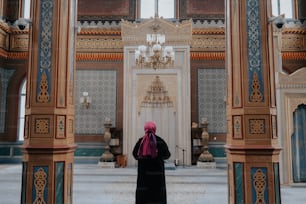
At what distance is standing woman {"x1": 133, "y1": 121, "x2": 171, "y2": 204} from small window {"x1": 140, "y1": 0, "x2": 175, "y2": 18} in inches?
300

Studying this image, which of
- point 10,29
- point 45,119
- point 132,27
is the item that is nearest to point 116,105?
point 132,27

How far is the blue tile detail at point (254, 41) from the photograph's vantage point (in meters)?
3.75

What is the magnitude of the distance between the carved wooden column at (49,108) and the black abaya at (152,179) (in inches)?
35.8

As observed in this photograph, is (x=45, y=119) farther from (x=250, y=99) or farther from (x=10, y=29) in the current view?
(x=10, y=29)

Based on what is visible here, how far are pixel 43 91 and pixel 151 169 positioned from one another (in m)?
1.62

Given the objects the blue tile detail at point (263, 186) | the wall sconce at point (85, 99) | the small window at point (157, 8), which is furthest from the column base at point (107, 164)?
the blue tile detail at point (263, 186)

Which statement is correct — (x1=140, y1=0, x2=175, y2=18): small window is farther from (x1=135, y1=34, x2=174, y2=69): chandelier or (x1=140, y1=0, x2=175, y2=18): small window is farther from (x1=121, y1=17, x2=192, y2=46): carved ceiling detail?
(x1=135, y1=34, x2=174, y2=69): chandelier

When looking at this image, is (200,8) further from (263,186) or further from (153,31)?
(263,186)

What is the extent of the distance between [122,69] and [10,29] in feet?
13.1

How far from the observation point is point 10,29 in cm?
1038

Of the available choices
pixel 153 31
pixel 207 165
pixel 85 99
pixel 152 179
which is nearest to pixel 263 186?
pixel 152 179

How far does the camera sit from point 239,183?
12.1 ft

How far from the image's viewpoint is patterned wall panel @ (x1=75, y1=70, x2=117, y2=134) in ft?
33.0

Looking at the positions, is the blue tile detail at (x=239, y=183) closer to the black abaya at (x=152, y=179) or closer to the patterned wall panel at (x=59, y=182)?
the black abaya at (x=152, y=179)
